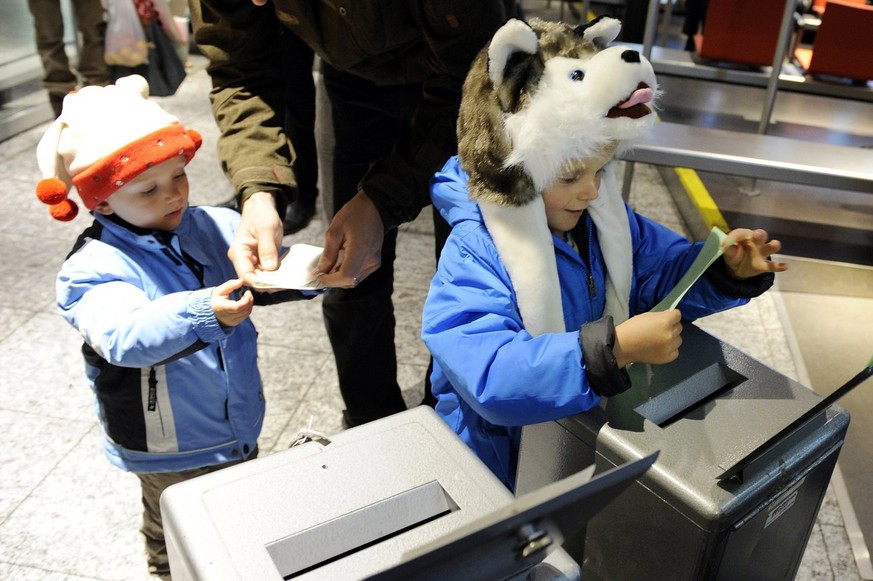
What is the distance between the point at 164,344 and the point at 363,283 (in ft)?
2.20

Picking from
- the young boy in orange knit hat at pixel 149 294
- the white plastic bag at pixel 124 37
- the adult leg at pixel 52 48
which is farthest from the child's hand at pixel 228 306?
the adult leg at pixel 52 48

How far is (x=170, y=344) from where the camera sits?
1.41 meters

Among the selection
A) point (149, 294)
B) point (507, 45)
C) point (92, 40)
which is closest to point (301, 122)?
point (92, 40)

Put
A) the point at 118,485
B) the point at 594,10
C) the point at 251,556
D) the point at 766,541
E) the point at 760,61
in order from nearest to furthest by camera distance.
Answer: the point at 251,556
the point at 766,541
the point at 118,485
the point at 760,61
the point at 594,10

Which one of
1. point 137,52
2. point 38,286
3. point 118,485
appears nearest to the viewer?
point 118,485

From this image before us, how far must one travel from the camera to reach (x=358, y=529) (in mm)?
963

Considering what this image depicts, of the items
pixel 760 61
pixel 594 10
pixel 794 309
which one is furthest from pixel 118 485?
pixel 594 10

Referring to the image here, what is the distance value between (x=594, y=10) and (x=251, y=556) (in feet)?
22.5

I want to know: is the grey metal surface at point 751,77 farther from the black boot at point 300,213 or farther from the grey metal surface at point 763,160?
the black boot at point 300,213

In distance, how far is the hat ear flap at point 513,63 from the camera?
1164mm

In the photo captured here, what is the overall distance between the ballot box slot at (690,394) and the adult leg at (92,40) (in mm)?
3987

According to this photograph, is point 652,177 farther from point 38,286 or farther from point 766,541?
point 766,541

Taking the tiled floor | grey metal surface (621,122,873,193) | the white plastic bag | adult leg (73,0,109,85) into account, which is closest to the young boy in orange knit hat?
the tiled floor

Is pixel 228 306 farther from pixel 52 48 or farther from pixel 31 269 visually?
pixel 52 48
